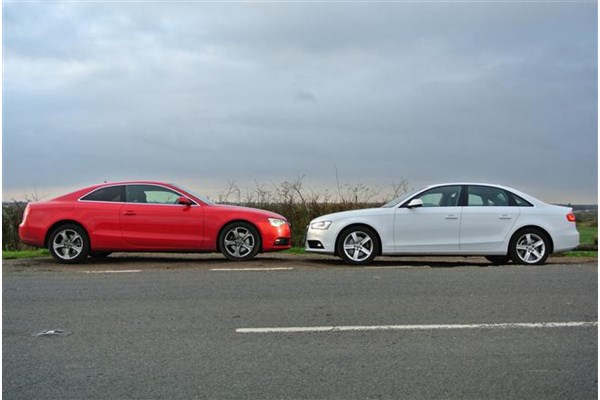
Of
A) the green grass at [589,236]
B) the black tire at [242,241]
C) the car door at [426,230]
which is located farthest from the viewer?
the green grass at [589,236]

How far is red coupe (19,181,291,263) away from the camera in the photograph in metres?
11.9

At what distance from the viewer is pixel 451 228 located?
11594 millimetres

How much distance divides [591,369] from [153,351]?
3608mm

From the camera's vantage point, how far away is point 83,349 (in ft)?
18.3

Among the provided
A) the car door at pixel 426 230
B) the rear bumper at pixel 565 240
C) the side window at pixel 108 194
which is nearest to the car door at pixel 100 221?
the side window at pixel 108 194

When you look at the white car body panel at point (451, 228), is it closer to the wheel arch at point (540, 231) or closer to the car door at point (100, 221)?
the wheel arch at point (540, 231)

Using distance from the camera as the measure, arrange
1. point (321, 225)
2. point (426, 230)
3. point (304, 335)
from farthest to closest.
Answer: point (321, 225)
point (426, 230)
point (304, 335)

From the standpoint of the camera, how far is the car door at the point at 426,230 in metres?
11.6

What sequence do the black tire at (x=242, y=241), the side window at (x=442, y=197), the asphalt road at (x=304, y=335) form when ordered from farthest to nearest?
the black tire at (x=242, y=241), the side window at (x=442, y=197), the asphalt road at (x=304, y=335)

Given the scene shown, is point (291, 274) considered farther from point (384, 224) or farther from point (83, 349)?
point (83, 349)

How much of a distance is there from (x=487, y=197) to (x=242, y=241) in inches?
185

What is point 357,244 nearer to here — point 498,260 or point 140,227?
point 498,260

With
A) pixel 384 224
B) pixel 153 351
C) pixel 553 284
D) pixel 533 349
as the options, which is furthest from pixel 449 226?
pixel 153 351

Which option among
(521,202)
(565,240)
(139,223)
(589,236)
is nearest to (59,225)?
(139,223)
